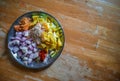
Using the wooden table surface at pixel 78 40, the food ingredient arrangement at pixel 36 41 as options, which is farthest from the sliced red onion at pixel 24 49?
the wooden table surface at pixel 78 40

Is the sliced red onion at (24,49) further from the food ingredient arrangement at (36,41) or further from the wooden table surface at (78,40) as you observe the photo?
the wooden table surface at (78,40)

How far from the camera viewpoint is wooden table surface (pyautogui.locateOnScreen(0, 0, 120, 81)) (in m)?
1.28

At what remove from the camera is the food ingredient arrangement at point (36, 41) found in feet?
4.12

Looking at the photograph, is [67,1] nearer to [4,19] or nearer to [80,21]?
[80,21]

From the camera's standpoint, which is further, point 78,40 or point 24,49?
point 78,40

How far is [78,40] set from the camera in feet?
4.49

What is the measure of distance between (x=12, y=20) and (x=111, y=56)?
0.73 m

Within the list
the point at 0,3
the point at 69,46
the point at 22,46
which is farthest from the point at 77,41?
the point at 0,3

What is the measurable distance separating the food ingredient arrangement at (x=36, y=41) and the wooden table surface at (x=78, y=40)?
0.08 meters

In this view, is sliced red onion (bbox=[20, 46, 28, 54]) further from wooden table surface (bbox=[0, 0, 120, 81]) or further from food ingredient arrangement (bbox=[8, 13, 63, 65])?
wooden table surface (bbox=[0, 0, 120, 81])

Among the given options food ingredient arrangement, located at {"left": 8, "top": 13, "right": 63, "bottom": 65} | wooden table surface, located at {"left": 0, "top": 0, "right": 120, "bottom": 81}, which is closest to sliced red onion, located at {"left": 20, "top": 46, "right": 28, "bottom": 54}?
food ingredient arrangement, located at {"left": 8, "top": 13, "right": 63, "bottom": 65}

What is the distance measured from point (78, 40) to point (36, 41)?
0.97 ft

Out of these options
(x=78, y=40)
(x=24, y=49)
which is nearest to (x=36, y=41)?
(x=24, y=49)

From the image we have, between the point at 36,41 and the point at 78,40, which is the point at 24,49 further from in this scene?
the point at 78,40
